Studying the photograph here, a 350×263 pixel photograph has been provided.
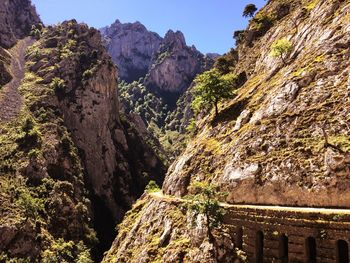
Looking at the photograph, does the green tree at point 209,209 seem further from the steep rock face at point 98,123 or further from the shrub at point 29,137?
the steep rock face at point 98,123

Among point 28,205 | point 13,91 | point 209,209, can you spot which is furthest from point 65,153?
point 209,209

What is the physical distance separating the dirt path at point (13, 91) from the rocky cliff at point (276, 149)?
7350 centimetres

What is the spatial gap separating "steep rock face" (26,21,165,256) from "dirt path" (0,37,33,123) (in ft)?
24.1

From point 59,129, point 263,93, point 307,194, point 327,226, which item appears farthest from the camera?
point 59,129

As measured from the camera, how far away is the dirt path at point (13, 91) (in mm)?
129750

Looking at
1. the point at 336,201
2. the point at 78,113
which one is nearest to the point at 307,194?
the point at 336,201

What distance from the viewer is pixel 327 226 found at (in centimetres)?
3531

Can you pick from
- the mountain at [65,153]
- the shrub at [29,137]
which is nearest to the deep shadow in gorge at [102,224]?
the mountain at [65,153]

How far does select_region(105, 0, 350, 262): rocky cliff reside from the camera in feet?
139

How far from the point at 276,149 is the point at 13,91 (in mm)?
122089

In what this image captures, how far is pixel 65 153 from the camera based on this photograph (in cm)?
12419

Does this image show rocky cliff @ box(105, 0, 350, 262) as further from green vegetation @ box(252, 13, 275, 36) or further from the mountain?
the mountain

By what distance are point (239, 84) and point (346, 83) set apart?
41200 mm

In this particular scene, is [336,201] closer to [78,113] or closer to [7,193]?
[7,193]
